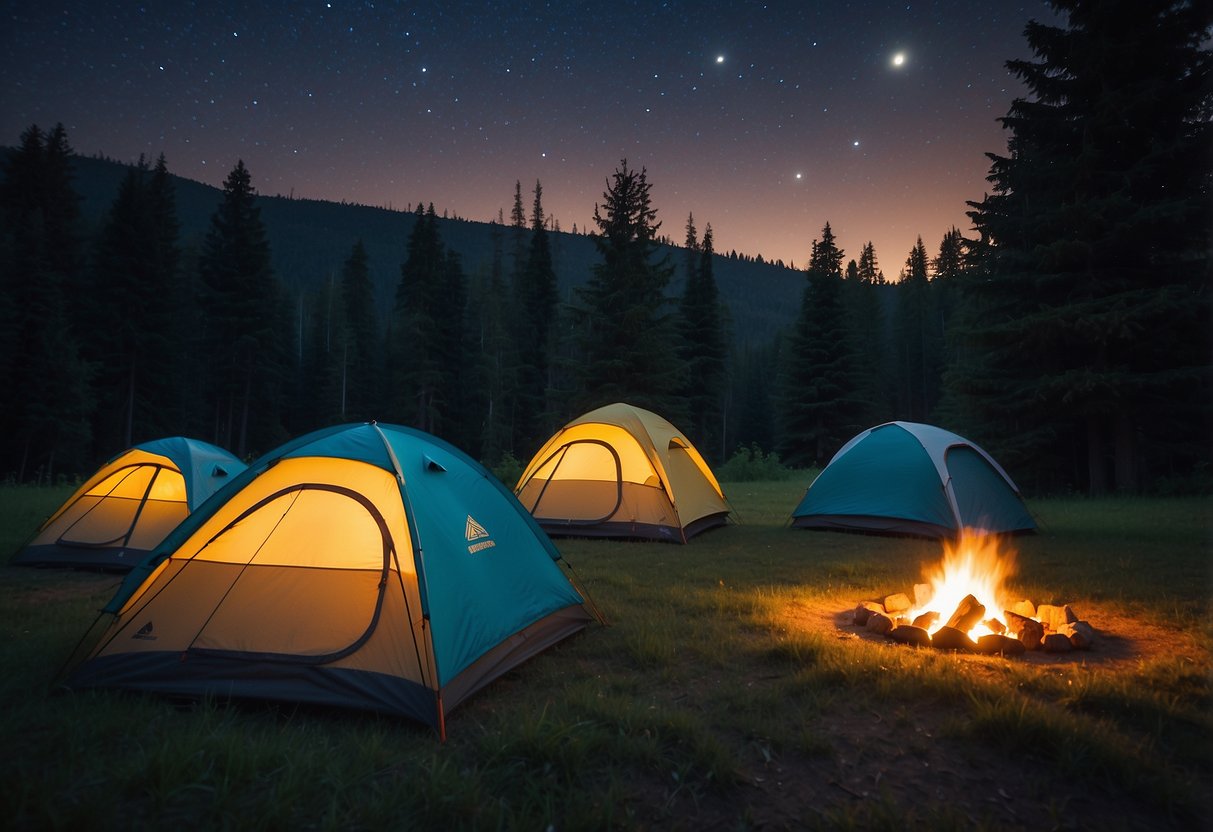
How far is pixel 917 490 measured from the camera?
9242 millimetres

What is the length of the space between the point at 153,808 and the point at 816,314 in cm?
3213

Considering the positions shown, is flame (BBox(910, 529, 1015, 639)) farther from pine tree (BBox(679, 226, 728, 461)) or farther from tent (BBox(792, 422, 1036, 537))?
pine tree (BBox(679, 226, 728, 461))

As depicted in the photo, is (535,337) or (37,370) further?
(535,337)

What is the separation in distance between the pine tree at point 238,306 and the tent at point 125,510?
2927 centimetres

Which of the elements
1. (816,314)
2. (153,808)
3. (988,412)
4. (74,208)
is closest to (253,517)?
(153,808)

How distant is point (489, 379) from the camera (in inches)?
1566

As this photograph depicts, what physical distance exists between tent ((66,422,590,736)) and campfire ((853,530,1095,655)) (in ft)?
9.33

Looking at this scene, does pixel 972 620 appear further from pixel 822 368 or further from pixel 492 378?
pixel 492 378

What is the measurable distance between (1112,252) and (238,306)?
38.5 m

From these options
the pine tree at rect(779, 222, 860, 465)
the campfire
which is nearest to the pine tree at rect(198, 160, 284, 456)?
the pine tree at rect(779, 222, 860, 465)

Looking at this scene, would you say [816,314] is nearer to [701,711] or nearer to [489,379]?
[489,379]

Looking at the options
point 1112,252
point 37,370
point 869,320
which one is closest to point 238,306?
point 37,370

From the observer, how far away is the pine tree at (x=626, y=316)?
884 inches

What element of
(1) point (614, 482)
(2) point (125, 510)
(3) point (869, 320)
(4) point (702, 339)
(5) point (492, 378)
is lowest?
(2) point (125, 510)
